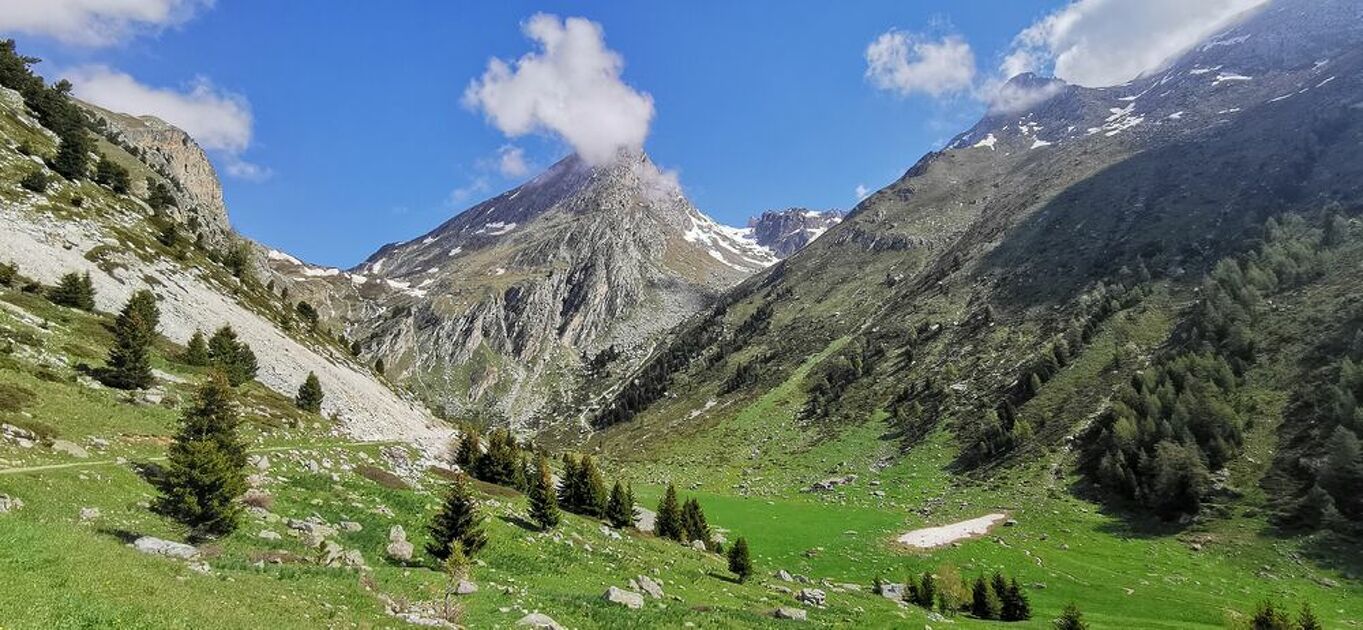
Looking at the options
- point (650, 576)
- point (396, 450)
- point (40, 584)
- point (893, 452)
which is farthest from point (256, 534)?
point (893, 452)

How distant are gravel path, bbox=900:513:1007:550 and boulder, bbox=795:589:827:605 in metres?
24.6

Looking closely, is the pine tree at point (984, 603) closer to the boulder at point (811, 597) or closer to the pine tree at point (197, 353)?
the boulder at point (811, 597)

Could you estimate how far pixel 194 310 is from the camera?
192ft

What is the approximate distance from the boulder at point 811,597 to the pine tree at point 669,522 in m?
15.4

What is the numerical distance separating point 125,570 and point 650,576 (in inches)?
888

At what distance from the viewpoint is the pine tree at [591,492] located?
159ft

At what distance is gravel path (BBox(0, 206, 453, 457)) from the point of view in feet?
163

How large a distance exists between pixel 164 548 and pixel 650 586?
18573 millimetres

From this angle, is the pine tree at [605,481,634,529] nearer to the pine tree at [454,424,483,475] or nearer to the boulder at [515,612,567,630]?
the pine tree at [454,424,483,475]

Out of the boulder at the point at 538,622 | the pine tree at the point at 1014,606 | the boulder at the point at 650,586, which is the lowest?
the pine tree at the point at 1014,606

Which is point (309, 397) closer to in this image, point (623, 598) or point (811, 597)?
point (623, 598)

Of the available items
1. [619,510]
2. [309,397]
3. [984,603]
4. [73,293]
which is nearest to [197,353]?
[309,397]

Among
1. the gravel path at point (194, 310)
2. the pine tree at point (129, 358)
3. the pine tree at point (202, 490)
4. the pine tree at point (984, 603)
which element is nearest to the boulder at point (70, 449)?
the pine tree at point (202, 490)

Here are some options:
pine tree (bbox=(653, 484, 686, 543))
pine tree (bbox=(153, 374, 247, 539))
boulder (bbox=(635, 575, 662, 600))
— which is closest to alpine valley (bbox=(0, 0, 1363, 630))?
pine tree (bbox=(153, 374, 247, 539))
